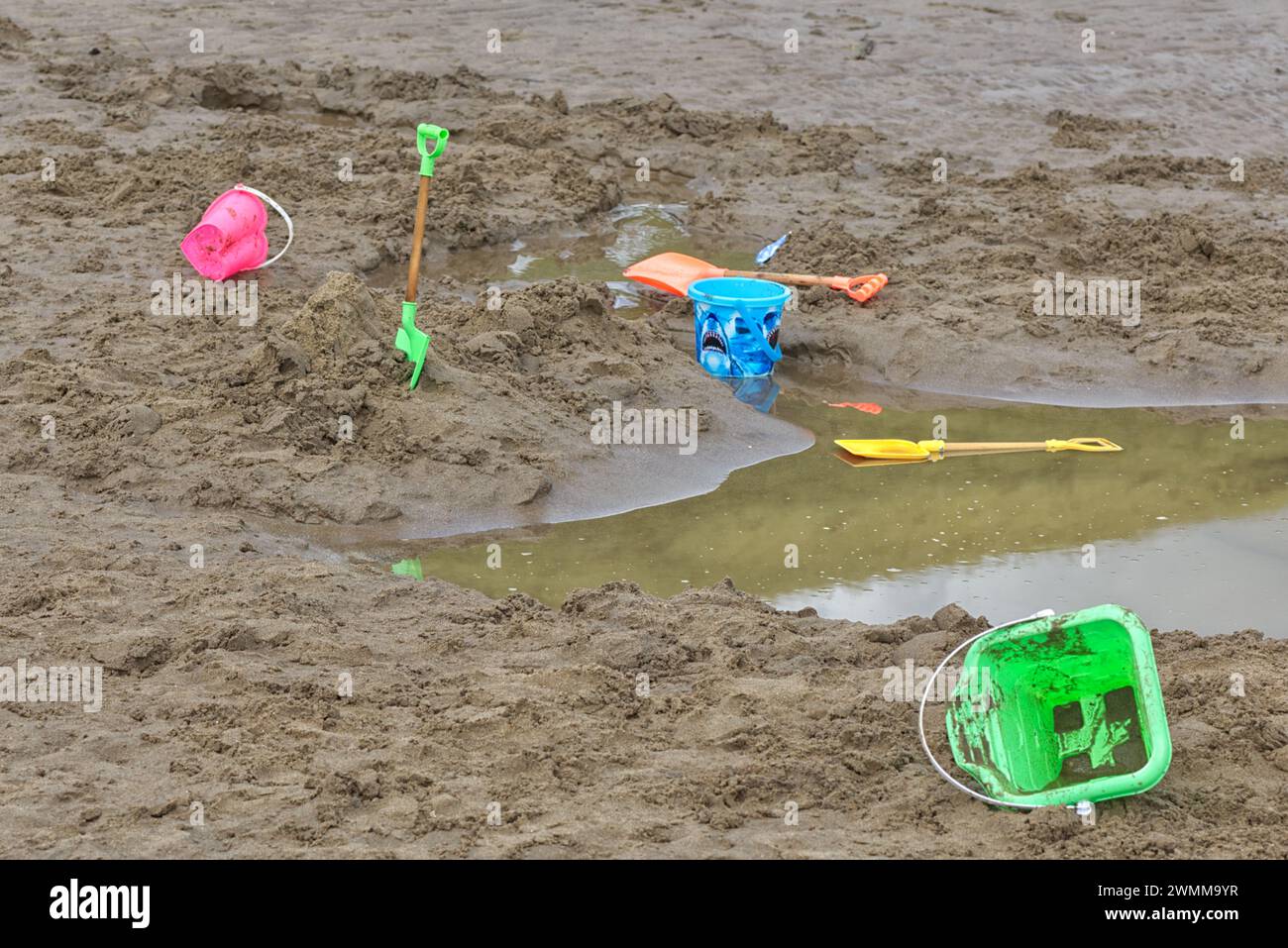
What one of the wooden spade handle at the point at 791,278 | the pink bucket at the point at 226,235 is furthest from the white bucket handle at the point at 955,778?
the pink bucket at the point at 226,235

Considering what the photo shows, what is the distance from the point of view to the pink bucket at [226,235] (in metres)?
8.12

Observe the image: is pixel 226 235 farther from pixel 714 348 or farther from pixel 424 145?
pixel 714 348

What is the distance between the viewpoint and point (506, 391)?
6898 millimetres

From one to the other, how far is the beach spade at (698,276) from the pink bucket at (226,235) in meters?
2.06

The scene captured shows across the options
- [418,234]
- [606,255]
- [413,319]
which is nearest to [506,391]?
[413,319]

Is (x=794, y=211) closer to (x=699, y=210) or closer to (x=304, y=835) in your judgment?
(x=699, y=210)

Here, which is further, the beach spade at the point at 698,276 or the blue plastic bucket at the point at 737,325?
the beach spade at the point at 698,276

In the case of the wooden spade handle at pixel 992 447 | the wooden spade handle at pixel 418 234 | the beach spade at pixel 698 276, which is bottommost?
the wooden spade handle at pixel 992 447

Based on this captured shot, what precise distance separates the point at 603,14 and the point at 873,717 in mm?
11601

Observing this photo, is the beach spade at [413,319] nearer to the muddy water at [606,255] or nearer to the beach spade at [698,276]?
the muddy water at [606,255]

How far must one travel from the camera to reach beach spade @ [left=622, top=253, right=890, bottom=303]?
843 cm

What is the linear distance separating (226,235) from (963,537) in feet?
13.8

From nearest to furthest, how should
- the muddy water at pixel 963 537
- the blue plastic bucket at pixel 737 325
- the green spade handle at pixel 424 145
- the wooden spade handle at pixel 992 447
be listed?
the muddy water at pixel 963 537 → the green spade handle at pixel 424 145 → the wooden spade handle at pixel 992 447 → the blue plastic bucket at pixel 737 325

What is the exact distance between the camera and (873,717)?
4.18 meters
